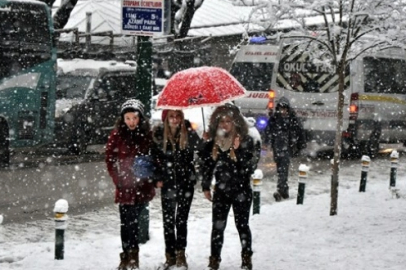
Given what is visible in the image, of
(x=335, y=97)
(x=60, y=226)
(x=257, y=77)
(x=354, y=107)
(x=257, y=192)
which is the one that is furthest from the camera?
(x=257, y=77)

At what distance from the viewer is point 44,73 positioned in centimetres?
1666

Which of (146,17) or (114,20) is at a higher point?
(114,20)

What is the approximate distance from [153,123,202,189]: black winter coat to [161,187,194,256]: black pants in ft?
0.23

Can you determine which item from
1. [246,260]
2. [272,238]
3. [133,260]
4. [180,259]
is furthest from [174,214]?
[272,238]

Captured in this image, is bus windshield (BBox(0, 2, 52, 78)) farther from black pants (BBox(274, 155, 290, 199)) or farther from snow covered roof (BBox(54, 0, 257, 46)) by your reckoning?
snow covered roof (BBox(54, 0, 257, 46))

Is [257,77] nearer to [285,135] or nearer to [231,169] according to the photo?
[285,135]

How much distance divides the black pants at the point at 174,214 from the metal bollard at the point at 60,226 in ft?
3.61

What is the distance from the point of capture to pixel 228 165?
22.9 feet

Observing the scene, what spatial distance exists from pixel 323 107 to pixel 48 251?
35.6ft

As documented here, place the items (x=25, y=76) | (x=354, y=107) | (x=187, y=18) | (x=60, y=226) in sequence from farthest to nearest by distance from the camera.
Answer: (x=187, y=18)
(x=354, y=107)
(x=25, y=76)
(x=60, y=226)

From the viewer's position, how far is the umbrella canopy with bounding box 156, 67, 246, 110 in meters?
Result: 7.18

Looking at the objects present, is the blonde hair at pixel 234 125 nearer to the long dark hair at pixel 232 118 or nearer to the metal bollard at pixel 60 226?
the long dark hair at pixel 232 118

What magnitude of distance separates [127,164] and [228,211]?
106 cm

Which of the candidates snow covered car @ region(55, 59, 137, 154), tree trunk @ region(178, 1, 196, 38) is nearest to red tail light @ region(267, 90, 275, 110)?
snow covered car @ region(55, 59, 137, 154)
